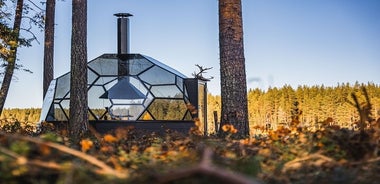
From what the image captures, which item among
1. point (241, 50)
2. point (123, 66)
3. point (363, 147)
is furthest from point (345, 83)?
point (363, 147)

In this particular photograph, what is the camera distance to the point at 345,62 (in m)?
24.3

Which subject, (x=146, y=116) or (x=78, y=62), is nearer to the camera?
(x=78, y=62)

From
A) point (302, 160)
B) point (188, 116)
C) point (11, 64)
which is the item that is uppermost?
point (11, 64)

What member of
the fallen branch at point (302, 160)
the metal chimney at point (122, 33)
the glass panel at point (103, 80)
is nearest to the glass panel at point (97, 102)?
the glass panel at point (103, 80)

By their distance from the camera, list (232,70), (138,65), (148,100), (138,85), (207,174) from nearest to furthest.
Answer: (207,174) → (232,70) → (148,100) → (138,85) → (138,65)

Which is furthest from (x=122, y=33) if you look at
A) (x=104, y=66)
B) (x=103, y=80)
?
(x=103, y=80)

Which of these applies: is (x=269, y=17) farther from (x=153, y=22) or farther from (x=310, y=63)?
(x=153, y=22)

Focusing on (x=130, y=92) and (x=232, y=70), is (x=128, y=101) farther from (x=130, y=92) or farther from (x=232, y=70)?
(x=232, y=70)

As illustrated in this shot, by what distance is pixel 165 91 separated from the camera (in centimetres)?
1437

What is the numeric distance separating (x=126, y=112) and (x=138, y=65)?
1579mm

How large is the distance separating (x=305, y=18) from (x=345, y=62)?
2946 mm

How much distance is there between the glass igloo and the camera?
13969mm

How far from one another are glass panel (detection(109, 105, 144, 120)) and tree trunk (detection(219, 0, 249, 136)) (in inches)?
268

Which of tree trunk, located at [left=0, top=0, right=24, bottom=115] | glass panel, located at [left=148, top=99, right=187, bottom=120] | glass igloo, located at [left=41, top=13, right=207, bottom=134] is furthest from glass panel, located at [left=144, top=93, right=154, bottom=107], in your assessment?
tree trunk, located at [left=0, top=0, right=24, bottom=115]
